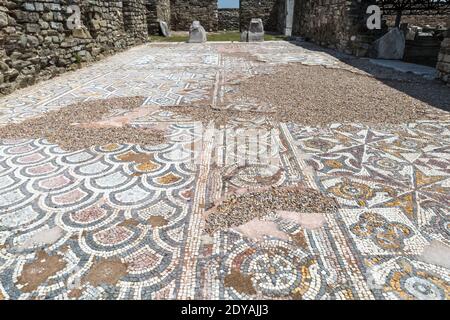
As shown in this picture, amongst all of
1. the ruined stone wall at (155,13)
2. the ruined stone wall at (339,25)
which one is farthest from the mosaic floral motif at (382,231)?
the ruined stone wall at (155,13)

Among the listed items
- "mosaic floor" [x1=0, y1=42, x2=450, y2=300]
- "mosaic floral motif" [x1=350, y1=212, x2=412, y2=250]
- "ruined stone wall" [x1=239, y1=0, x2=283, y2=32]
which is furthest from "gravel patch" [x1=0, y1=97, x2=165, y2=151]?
"ruined stone wall" [x1=239, y1=0, x2=283, y2=32]

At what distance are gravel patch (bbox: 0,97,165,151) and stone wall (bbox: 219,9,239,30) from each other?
14913 millimetres

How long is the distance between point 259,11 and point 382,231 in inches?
655

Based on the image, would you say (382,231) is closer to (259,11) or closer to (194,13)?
(194,13)

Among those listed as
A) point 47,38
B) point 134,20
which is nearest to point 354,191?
point 47,38

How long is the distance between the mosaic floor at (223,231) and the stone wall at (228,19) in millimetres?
15227

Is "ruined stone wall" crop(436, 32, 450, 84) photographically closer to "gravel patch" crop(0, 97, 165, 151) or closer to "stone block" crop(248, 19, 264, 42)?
"gravel patch" crop(0, 97, 165, 151)

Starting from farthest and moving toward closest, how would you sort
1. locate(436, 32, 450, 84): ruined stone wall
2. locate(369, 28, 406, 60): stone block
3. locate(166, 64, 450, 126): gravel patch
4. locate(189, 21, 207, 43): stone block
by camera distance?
locate(189, 21, 207, 43): stone block
locate(369, 28, 406, 60): stone block
locate(436, 32, 450, 84): ruined stone wall
locate(166, 64, 450, 126): gravel patch

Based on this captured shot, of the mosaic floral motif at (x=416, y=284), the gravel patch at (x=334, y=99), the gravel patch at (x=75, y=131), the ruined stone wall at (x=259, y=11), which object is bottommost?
the mosaic floral motif at (x=416, y=284)

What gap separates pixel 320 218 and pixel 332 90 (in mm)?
3269

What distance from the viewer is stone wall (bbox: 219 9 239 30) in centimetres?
1638

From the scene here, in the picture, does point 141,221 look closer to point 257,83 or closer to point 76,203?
point 76,203

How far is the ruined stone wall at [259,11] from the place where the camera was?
51.8ft

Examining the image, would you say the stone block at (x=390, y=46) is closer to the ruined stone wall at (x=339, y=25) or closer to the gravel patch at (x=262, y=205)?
the ruined stone wall at (x=339, y=25)
